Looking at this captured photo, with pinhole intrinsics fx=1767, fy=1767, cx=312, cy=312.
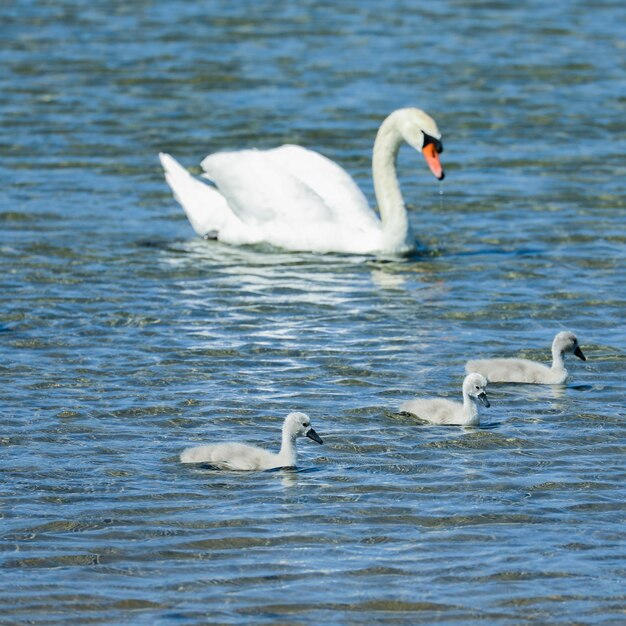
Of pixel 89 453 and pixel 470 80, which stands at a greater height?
pixel 470 80

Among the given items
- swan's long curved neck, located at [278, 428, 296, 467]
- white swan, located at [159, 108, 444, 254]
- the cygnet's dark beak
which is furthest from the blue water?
white swan, located at [159, 108, 444, 254]

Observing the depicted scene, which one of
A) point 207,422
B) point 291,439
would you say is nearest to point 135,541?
point 291,439

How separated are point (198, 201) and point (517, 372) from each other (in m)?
6.17

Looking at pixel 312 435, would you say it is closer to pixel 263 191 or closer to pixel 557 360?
pixel 557 360

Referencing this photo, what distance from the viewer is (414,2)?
98.2ft

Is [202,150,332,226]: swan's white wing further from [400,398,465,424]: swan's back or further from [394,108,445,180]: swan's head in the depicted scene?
[400,398,465,424]: swan's back

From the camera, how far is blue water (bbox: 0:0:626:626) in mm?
7969

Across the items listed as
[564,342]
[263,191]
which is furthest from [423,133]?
[564,342]

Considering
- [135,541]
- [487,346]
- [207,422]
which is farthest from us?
[487,346]

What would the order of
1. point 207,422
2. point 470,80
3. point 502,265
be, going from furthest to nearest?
point 470,80 → point 502,265 → point 207,422

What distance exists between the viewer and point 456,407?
10.2m

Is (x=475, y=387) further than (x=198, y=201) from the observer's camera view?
No

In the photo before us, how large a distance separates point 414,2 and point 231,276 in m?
16.2

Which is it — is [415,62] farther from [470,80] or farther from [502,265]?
[502,265]
